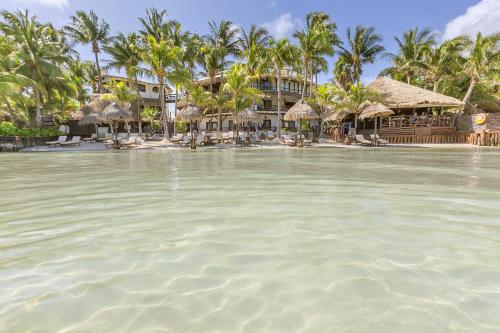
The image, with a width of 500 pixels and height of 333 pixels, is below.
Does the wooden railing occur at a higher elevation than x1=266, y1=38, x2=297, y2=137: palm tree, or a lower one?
lower

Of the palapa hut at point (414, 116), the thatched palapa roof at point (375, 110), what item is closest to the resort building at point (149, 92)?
the thatched palapa roof at point (375, 110)

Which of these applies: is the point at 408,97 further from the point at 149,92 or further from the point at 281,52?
the point at 149,92

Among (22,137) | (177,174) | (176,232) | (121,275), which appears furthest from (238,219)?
(22,137)

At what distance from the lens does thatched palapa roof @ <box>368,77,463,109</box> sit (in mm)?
22250

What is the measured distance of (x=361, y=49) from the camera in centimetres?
3069

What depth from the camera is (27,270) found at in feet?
8.18

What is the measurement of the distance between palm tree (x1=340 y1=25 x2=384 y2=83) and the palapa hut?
24.5 feet

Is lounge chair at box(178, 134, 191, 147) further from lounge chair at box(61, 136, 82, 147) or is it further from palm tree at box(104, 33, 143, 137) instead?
palm tree at box(104, 33, 143, 137)

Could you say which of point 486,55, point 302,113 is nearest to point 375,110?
point 302,113

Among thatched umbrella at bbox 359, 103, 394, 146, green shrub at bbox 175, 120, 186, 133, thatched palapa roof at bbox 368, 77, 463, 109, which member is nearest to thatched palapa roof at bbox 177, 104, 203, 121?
green shrub at bbox 175, 120, 186, 133

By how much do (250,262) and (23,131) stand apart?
2353 cm

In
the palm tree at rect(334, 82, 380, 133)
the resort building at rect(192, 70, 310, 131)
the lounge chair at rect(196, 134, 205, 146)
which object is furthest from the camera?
the resort building at rect(192, 70, 310, 131)

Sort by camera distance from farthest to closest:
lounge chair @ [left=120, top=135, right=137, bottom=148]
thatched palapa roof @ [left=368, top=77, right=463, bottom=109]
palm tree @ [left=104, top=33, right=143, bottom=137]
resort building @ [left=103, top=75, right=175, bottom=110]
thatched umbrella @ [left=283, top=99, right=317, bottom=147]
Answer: resort building @ [left=103, top=75, right=175, bottom=110], palm tree @ [left=104, top=33, right=143, bottom=137], thatched palapa roof @ [left=368, top=77, right=463, bottom=109], thatched umbrella @ [left=283, top=99, right=317, bottom=147], lounge chair @ [left=120, top=135, right=137, bottom=148]

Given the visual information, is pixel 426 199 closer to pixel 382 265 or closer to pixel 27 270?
pixel 382 265
